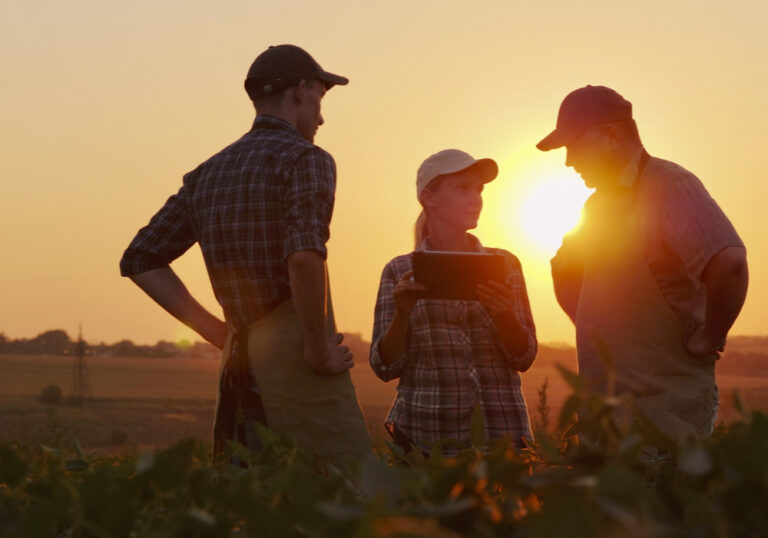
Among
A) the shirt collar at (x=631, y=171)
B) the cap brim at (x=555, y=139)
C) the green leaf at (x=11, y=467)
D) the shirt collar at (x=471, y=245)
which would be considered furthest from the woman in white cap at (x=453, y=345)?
the green leaf at (x=11, y=467)

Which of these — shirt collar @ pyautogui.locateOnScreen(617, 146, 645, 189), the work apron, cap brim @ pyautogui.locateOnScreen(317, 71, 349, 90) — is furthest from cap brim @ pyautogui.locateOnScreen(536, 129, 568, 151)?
the work apron

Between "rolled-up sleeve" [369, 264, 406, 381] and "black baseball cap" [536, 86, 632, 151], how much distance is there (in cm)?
124

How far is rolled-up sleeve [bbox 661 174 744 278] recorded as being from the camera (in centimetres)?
310

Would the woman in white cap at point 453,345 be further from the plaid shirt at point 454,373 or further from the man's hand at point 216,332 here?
the man's hand at point 216,332

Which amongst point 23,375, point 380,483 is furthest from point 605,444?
point 23,375

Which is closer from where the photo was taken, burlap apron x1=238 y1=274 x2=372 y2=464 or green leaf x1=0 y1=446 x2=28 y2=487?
green leaf x1=0 y1=446 x2=28 y2=487

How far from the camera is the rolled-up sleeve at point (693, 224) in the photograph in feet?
10.2

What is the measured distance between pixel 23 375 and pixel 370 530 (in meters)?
96.8

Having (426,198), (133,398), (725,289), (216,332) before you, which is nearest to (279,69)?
(216,332)

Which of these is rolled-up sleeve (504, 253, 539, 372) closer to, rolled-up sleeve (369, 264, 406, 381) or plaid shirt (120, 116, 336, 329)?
rolled-up sleeve (369, 264, 406, 381)

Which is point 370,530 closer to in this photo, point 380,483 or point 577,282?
point 380,483

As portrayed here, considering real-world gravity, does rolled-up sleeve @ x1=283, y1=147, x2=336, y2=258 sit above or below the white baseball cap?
below

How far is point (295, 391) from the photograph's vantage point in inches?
120

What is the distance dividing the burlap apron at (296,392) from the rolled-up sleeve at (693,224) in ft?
4.81
